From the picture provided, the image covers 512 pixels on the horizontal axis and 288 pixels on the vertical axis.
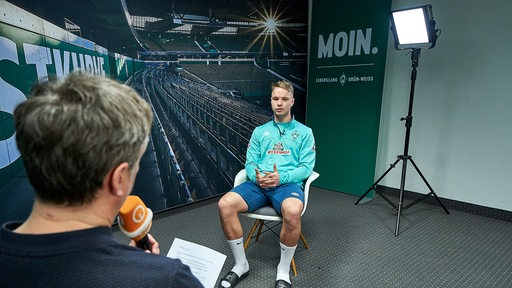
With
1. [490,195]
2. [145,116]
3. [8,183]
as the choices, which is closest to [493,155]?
[490,195]

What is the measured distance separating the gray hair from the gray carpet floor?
5.35ft

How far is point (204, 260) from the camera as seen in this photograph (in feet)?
3.51

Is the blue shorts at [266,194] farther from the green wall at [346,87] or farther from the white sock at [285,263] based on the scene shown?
the green wall at [346,87]

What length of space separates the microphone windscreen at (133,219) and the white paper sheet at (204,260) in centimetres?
26

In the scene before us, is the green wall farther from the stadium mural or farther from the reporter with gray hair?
the reporter with gray hair

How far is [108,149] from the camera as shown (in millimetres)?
548

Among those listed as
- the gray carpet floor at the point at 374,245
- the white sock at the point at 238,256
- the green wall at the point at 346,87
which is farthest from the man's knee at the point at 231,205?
the green wall at the point at 346,87


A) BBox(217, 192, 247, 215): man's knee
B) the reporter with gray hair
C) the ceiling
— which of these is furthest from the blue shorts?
the ceiling

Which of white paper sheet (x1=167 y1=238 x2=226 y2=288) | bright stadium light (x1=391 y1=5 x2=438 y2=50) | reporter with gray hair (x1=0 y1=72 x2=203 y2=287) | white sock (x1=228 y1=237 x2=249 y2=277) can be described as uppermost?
bright stadium light (x1=391 y1=5 x2=438 y2=50)

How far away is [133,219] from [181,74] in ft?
7.47

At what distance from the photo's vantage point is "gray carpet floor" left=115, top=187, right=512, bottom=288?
6.56 ft

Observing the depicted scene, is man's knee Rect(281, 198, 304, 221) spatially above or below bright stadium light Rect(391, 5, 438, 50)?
below

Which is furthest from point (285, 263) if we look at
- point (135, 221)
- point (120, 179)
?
point (120, 179)

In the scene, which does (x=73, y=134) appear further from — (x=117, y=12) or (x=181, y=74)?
(x=181, y=74)
